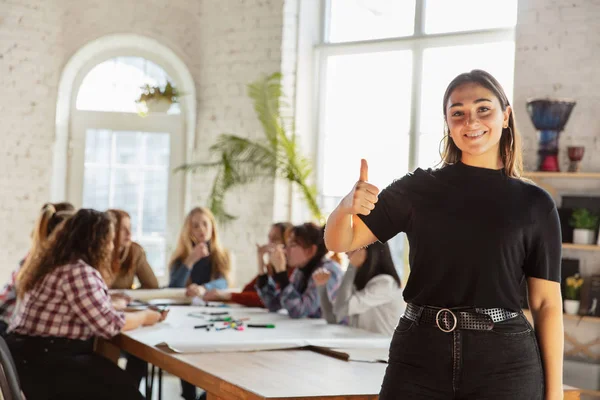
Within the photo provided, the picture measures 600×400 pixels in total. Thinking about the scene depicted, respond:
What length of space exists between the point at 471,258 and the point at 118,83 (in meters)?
6.61

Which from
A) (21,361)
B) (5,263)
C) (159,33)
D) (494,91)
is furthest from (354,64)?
(494,91)

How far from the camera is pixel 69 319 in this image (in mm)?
3693

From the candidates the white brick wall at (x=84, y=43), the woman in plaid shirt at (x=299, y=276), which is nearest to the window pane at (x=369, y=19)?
the white brick wall at (x=84, y=43)

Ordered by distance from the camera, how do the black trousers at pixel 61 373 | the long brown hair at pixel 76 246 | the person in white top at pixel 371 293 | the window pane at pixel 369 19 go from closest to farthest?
1. the black trousers at pixel 61 373
2. the long brown hair at pixel 76 246
3. the person in white top at pixel 371 293
4. the window pane at pixel 369 19

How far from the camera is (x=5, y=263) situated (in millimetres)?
7320

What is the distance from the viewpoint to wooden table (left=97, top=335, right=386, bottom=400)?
103 inches

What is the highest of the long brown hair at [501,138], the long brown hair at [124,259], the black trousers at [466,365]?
the long brown hair at [501,138]

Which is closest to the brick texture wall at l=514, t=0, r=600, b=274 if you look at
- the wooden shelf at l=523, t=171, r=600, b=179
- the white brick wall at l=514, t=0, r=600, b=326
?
the white brick wall at l=514, t=0, r=600, b=326

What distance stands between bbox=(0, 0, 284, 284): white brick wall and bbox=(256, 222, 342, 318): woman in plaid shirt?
2442mm

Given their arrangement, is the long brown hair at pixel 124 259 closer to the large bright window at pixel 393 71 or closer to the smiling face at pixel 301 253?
the smiling face at pixel 301 253

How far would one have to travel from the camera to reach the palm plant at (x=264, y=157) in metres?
6.96

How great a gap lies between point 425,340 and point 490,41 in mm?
5093

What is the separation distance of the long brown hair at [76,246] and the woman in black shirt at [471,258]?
1957mm

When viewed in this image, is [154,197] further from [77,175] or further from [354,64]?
[354,64]
